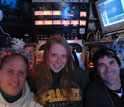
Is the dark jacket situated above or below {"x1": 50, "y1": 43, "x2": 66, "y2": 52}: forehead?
below

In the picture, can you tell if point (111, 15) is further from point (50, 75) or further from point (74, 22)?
point (50, 75)

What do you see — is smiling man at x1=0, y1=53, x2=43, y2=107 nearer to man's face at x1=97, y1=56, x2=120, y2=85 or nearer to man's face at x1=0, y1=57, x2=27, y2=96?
man's face at x1=0, y1=57, x2=27, y2=96

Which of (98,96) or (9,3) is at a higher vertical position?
(9,3)

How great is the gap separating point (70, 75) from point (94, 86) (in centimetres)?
31

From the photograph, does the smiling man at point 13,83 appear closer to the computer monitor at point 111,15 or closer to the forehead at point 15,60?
the forehead at point 15,60

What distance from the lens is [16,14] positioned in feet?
9.84

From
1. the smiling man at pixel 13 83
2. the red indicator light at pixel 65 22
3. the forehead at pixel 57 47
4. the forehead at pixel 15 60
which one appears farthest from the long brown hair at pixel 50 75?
the red indicator light at pixel 65 22

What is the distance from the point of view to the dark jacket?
4.10 ft

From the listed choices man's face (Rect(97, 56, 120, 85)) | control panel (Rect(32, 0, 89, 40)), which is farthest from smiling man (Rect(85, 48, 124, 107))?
control panel (Rect(32, 0, 89, 40))

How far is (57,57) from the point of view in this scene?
1400 millimetres

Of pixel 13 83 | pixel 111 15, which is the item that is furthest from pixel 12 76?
pixel 111 15

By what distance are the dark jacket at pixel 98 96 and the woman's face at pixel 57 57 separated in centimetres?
41

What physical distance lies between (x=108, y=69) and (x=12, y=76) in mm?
961

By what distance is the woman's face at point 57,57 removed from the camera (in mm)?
1395
